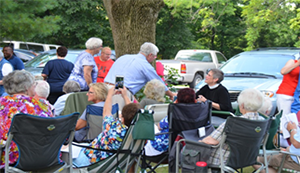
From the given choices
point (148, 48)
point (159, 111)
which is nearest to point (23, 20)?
point (148, 48)

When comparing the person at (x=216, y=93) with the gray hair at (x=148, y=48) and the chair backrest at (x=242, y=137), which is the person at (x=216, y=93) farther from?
the chair backrest at (x=242, y=137)

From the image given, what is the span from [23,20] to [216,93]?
14.5 ft

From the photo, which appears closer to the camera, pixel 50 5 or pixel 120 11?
pixel 120 11

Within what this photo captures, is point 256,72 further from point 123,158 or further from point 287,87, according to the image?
point 123,158

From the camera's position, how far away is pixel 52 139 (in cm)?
A: 379

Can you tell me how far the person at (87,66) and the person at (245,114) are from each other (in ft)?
10.7

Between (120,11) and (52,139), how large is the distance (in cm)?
465

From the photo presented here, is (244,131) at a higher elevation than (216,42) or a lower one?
lower

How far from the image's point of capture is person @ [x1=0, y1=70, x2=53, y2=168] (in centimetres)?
387

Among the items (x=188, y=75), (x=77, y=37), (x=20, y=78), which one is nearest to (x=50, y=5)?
(x=20, y=78)

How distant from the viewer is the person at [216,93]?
6.25 m

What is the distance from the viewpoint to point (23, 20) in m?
8.65

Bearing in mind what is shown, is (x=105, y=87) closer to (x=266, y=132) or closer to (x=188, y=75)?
(x=266, y=132)

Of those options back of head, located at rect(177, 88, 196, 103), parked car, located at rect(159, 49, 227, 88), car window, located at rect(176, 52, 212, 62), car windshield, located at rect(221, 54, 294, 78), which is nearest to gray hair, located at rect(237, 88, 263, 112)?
back of head, located at rect(177, 88, 196, 103)
